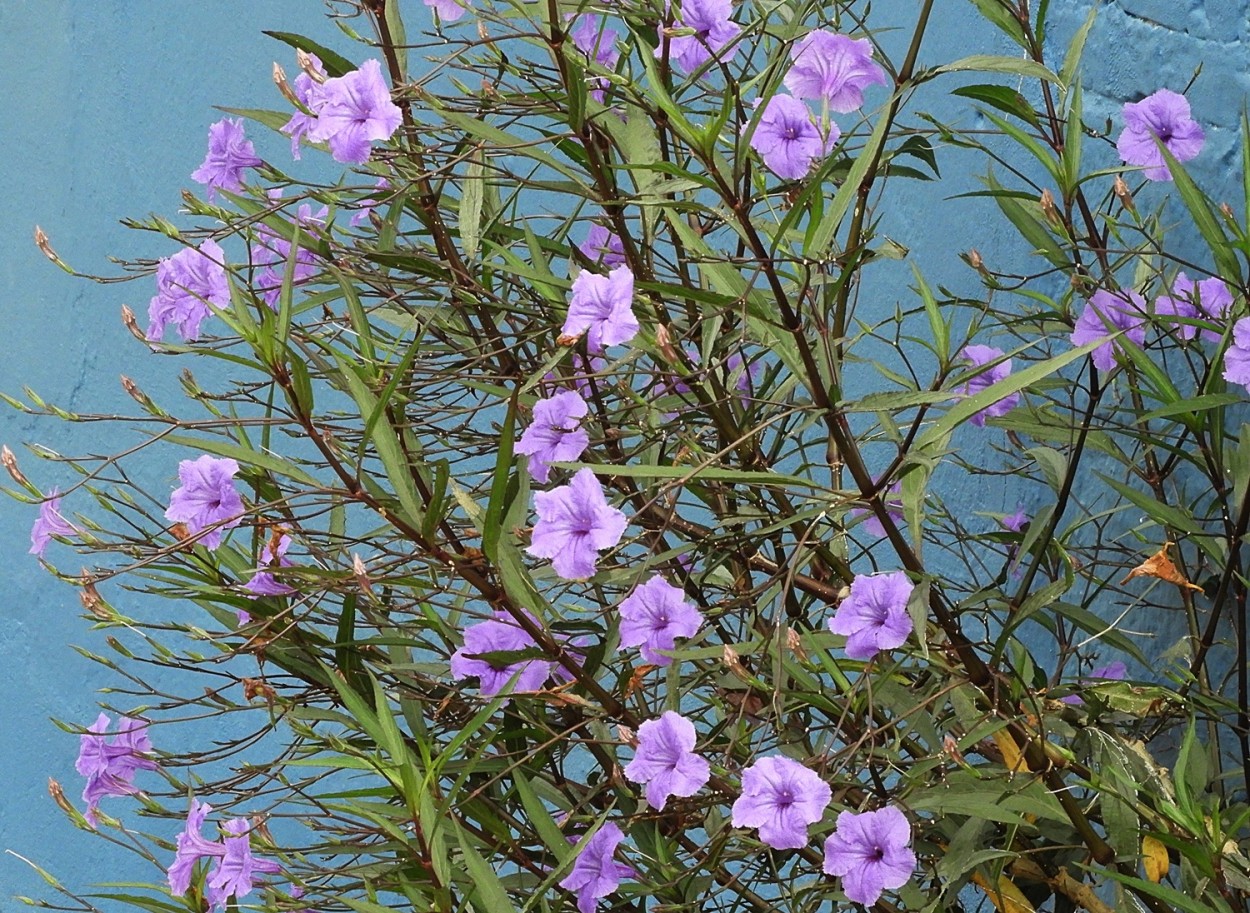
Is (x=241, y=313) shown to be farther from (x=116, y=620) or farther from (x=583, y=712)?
(x=583, y=712)

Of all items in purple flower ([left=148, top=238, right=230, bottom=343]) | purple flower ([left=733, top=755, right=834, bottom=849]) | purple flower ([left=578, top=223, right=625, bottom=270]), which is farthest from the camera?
purple flower ([left=578, top=223, right=625, bottom=270])

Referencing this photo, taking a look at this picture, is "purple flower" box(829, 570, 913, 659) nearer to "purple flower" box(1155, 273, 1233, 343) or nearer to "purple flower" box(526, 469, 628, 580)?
"purple flower" box(526, 469, 628, 580)

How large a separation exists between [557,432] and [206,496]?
225 millimetres

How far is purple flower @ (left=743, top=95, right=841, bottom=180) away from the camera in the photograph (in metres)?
0.89

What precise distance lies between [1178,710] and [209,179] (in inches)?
34.3

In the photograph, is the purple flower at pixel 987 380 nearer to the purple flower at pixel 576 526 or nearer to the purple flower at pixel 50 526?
the purple flower at pixel 576 526

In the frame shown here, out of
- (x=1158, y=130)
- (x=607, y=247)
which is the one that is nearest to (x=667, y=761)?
(x=607, y=247)

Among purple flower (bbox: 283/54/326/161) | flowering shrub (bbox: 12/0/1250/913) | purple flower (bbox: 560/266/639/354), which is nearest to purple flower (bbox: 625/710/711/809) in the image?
flowering shrub (bbox: 12/0/1250/913)

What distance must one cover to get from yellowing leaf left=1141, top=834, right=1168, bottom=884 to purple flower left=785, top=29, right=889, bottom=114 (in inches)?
22.2

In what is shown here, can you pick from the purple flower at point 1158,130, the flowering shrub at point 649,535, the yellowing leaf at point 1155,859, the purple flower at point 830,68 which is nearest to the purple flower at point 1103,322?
the flowering shrub at point 649,535

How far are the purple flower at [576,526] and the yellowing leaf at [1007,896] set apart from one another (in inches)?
15.9

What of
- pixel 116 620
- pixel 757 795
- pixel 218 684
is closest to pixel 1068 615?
pixel 757 795

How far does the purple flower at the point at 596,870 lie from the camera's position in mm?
865

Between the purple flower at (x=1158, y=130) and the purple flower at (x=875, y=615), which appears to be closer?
the purple flower at (x=875, y=615)
